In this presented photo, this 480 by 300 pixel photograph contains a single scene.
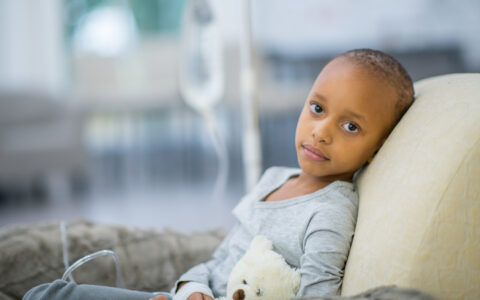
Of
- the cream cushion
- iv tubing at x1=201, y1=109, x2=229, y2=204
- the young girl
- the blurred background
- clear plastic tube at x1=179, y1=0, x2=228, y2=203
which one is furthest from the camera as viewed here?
the blurred background

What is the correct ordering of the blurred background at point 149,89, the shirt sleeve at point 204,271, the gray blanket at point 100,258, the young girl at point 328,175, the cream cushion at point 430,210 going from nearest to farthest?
the cream cushion at point 430,210 < the young girl at point 328,175 < the shirt sleeve at point 204,271 < the gray blanket at point 100,258 < the blurred background at point 149,89

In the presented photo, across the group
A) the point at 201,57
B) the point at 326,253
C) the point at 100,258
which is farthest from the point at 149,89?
the point at 326,253

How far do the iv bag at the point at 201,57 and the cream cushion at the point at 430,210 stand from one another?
0.78 m

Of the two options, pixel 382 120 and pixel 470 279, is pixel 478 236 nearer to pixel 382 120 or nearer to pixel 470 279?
pixel 470 279

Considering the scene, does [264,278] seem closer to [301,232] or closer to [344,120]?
[301,232]

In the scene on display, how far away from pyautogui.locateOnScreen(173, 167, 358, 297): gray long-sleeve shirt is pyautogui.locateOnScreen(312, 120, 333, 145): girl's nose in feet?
0.28

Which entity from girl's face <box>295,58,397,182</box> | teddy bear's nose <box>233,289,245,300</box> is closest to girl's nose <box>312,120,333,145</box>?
girl's face <box>295,58,397,182</box>

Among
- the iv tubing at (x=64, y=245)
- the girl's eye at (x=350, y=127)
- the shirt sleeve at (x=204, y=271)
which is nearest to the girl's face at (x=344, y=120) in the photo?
the girl's eye at (x=350, y=127)

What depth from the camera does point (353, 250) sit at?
729mm

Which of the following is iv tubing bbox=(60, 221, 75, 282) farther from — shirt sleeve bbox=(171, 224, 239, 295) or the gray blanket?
shirt sleeve bbox=(171, 224, 239, 295)

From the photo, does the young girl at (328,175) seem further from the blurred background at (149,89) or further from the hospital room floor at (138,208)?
the blurred background at (149,89)

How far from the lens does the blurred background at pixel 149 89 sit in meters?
3.35

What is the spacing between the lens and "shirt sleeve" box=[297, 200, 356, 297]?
72 cm

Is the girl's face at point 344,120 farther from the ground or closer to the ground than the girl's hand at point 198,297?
farther from the ground
